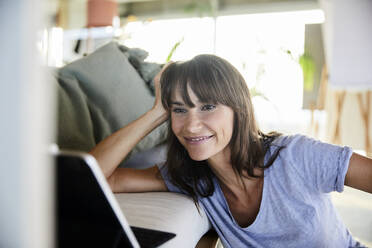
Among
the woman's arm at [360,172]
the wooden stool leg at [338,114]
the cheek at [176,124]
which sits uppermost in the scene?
the cheek at [176,124]

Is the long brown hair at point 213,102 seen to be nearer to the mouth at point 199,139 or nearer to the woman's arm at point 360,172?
the mouth at point 199,139

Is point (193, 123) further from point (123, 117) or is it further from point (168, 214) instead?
point (123, 117)

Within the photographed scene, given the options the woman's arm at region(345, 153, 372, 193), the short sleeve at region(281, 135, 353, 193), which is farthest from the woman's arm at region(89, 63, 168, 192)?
the woman's arm at region(345, 153, 372, 193)

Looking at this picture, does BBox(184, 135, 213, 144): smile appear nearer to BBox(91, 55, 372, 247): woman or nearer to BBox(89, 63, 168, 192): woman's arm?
BBox(91, 55, 372, 247): woman

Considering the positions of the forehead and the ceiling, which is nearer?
the forehead

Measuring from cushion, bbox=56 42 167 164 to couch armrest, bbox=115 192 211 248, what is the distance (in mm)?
273

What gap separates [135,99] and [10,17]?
50.4 inches

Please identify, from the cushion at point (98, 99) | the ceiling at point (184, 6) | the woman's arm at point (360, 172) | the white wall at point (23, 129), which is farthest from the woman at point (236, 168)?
the ceiling at point (184, 6)

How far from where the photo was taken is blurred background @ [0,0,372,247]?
25 cm

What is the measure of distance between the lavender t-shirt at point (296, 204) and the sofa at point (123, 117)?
18 centimetres

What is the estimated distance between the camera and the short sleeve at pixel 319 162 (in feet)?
3.23

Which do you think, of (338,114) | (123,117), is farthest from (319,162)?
(338,114)

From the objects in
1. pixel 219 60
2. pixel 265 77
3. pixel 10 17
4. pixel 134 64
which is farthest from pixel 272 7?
pixel 10 17

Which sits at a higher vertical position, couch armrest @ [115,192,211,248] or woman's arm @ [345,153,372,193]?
woman's arm @ [345,153,372,193]
